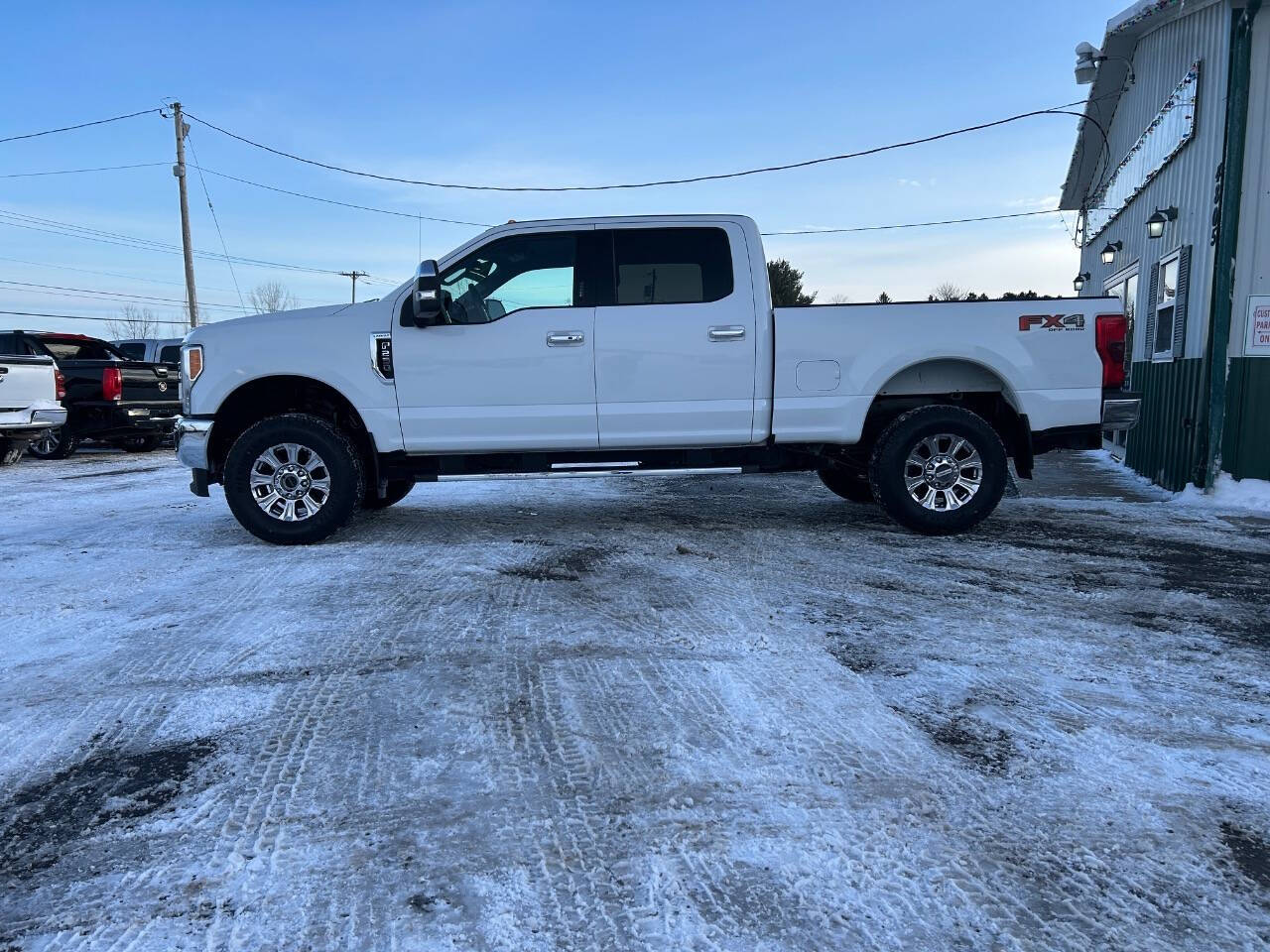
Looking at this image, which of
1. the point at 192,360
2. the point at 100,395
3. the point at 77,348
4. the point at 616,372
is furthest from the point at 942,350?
the point at 77,348

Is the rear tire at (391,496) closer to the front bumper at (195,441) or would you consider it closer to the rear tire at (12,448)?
the front bumper at (195,441)

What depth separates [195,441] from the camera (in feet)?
19.4

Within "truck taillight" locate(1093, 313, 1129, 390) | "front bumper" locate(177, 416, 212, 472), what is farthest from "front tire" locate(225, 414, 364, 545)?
"truck taillight" locate(1093, 313, 1129, 390)

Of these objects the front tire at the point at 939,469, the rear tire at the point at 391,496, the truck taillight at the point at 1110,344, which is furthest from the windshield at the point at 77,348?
the truck taillight at the point at 1110,344

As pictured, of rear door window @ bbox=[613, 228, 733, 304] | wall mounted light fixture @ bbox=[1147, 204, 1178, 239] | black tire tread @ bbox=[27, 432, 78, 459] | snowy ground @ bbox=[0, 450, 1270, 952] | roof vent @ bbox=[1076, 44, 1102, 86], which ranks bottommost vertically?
snowy ground @ bbox=[0, 450, 1270, 952]

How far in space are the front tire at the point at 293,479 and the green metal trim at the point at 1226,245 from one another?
780 cm

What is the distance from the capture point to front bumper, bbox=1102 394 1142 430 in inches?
232

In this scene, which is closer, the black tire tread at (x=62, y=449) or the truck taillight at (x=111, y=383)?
the truck taillight at (x=111, y=383)

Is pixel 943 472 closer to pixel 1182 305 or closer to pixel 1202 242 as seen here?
pixel 1202 242

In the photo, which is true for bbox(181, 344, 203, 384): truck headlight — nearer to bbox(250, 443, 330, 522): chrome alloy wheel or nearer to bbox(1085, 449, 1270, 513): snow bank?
bbox(250, 443, 330, 522): chrome alloy wheel

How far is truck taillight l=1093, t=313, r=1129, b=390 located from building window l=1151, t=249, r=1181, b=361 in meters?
4.34

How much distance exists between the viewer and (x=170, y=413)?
13.5 meters

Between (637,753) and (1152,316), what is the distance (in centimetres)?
1111

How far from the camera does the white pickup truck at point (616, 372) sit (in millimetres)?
5855
